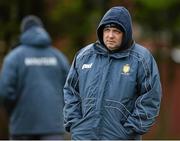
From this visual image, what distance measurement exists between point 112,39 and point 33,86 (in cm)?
312

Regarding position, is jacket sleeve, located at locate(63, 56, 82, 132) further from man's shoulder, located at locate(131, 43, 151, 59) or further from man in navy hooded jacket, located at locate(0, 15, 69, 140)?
man in navy hooded jacket, located at locate(0, 15, 69, 140)

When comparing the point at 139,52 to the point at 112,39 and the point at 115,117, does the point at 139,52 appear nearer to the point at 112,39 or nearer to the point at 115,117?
the point at 112,39

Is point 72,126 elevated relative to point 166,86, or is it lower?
elevated

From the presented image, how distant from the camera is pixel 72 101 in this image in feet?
23.5

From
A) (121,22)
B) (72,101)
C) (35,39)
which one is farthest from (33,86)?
(121,22)

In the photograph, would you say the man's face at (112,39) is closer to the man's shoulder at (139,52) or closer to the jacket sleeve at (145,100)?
the man's shoulder at (139,52)

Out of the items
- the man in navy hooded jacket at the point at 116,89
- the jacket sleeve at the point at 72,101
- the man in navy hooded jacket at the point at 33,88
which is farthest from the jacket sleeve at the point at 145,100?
the man in navy hooded jacket at the point at 33,88

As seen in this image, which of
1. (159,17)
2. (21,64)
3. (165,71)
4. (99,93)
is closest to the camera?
(99,93)

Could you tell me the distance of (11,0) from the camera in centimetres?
1733

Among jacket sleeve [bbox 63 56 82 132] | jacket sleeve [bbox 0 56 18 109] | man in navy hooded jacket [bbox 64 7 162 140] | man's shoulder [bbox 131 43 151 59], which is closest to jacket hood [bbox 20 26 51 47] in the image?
jacket sleeve [bbox 0 56 18 109]

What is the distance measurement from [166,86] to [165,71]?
15.9 inches

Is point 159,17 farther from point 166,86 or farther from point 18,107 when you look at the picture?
point 18,107

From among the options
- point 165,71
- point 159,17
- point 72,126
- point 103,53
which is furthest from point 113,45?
point 165,71

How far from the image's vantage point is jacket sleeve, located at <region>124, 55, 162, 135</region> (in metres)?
6.95
